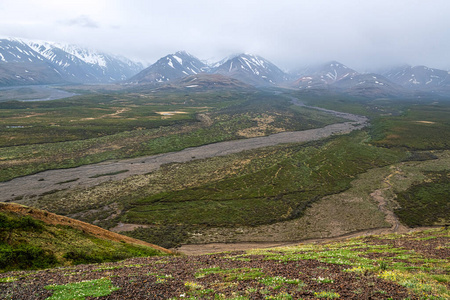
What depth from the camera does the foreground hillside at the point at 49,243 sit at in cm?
2141

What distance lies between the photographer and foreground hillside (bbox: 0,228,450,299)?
38.8ft

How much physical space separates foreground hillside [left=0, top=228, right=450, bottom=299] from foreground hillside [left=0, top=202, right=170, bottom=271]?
4.37m

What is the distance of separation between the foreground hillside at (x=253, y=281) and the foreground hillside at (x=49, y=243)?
437 centimetres

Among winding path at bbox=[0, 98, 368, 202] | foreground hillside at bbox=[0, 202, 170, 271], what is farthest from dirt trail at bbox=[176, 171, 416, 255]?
winding path at bbox=[0, 98, 368, 202]

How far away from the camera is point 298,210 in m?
55.9

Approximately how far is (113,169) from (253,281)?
3142 inches

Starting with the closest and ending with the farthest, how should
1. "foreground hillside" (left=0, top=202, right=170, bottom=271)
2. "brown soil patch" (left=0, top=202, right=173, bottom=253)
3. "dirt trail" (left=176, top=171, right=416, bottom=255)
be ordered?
"foreground hillside" (left=0, top=202, right=170, bottom=271) < "brown soil patch" (left=0, top=202, right=173, bottom=253) < "dirt trail" (left=176, top=171, right=416, bottom=255)

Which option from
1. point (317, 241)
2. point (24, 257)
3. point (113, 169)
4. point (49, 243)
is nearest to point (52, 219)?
point (49, 243)

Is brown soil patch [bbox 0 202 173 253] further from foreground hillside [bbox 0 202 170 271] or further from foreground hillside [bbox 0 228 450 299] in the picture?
foreground hillside [bbox 0 228 450 299]

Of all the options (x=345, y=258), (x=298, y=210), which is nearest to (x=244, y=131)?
(x=298, y=210)

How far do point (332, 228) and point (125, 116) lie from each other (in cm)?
17732

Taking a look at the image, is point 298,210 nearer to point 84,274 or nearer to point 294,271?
point 294,271

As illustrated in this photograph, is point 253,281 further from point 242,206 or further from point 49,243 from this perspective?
point 242,206

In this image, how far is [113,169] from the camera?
8169cm
